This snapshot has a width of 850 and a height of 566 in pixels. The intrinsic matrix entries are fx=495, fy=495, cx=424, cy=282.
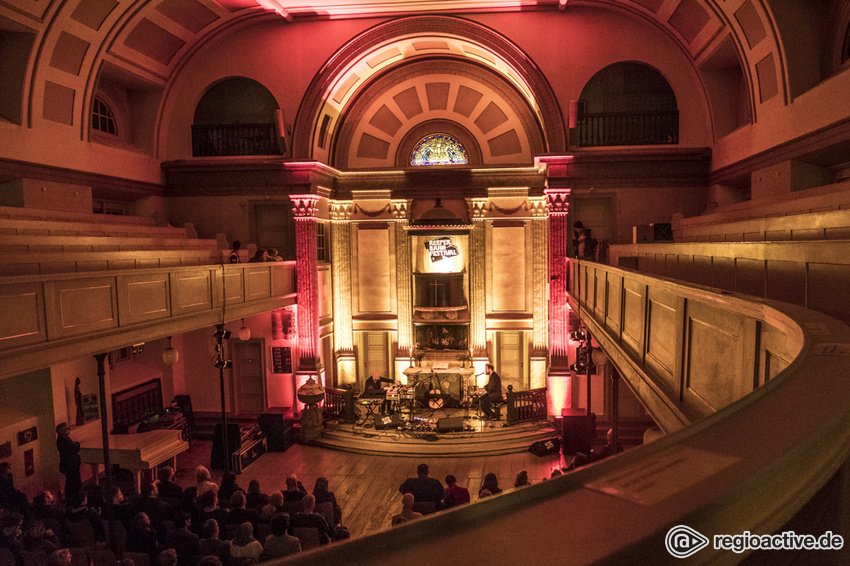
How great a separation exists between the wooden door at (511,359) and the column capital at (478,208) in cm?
377

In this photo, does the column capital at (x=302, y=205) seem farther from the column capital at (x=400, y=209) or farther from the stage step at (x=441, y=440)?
the stage step at (x=441, y=440)

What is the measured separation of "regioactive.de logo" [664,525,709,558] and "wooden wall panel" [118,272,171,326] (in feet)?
28.3

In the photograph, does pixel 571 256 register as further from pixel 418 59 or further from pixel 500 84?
pixel 418 59

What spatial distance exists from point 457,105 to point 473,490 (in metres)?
11.5

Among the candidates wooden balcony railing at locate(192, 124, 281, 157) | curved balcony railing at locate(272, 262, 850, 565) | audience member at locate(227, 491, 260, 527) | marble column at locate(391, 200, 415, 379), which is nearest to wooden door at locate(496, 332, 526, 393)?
marble column at locate(391, 200, 415, 379)

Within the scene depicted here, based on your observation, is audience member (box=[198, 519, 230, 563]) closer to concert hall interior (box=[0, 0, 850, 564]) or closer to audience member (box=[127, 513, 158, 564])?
audience member (box=[127, 513, 158, 564])

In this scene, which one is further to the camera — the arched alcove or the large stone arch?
the large stone arch

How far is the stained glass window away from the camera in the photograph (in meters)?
16.1

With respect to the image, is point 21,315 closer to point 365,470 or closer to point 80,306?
point 80,306

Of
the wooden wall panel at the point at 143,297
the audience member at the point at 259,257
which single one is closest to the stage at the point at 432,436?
the audience member at the point at 259,257

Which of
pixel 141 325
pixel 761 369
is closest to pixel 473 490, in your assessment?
pixel 141 325

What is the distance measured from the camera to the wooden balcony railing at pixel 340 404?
14.0 m

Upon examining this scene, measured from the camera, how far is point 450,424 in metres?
13.0

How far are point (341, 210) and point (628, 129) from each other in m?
8.93
